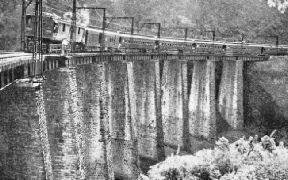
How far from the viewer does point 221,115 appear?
153ft

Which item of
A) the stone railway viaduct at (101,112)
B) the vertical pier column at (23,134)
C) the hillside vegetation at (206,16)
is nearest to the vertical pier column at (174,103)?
the stone railway viaduct at (101,112)

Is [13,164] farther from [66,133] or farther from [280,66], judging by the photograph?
[280,66]

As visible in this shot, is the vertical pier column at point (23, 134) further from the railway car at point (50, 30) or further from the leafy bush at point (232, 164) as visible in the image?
the railway car at point (50, 30)

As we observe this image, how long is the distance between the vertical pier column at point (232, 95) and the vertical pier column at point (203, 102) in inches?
186

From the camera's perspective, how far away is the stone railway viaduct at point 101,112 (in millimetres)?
16188

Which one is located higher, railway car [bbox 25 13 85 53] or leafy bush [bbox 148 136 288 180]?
railway car [bbox 25 13 85 53]

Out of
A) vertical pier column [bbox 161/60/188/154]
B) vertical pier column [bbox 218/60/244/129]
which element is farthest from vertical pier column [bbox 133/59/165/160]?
vertical pier column [bbox 218/60/244/129]

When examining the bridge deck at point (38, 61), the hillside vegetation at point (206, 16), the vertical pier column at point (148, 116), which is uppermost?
the hillside vegetation at point (206, 16)

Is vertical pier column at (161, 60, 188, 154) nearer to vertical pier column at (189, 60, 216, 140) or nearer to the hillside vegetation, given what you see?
vertical pier column at (189, 60, 216, 140)

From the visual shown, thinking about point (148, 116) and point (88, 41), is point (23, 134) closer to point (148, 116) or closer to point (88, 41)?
point (88, 41)

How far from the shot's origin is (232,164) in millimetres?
15383

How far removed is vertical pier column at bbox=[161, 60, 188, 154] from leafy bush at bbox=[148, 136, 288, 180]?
19807 millimetres

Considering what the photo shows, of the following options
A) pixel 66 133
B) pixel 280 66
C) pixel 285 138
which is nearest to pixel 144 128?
pixel 66 133

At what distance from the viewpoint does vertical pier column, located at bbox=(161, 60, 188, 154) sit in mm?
37594
